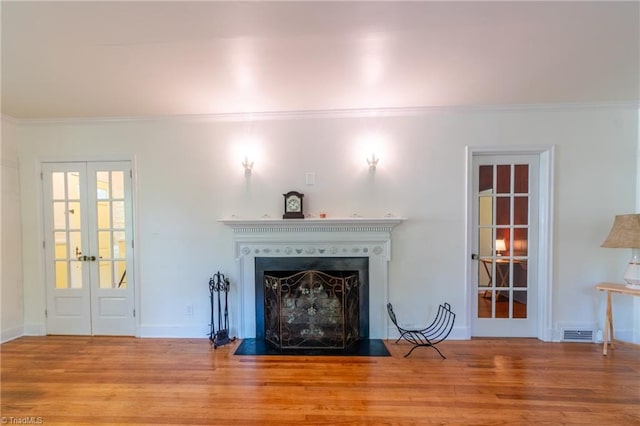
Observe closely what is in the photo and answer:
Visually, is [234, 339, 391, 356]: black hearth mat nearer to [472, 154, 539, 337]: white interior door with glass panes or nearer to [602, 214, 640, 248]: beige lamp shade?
[472, 154, 539, 337]: white interior door with glass panes

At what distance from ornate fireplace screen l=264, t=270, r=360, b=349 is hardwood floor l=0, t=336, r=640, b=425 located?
0.23 m

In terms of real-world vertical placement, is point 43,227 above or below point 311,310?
above

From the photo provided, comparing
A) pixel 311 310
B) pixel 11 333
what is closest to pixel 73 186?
pixel 11 333

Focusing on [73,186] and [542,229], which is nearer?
[542,229]

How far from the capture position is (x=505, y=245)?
305cm

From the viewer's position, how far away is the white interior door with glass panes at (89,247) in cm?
316

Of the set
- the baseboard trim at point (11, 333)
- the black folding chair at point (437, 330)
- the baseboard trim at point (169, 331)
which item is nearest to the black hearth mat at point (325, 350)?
the black folding chair at point (437, 330)

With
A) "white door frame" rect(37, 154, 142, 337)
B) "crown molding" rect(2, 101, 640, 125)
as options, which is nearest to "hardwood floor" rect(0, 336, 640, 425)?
"white door frame" rect(37, 154, 142, 337)

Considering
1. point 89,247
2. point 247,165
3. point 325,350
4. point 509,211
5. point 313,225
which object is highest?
point 247,165

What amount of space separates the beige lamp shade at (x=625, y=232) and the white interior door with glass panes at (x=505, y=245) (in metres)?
0.58

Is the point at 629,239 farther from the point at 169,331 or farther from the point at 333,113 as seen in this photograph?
the point at 169,331

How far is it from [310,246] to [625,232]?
298cm

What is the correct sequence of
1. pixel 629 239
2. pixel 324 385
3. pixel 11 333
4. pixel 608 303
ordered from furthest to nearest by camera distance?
pixel 11 333, pixel 608 303, pixel 629 239, pixel 324 385

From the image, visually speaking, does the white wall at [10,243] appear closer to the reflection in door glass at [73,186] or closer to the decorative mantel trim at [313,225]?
the reflection in door glass at [73,186]
